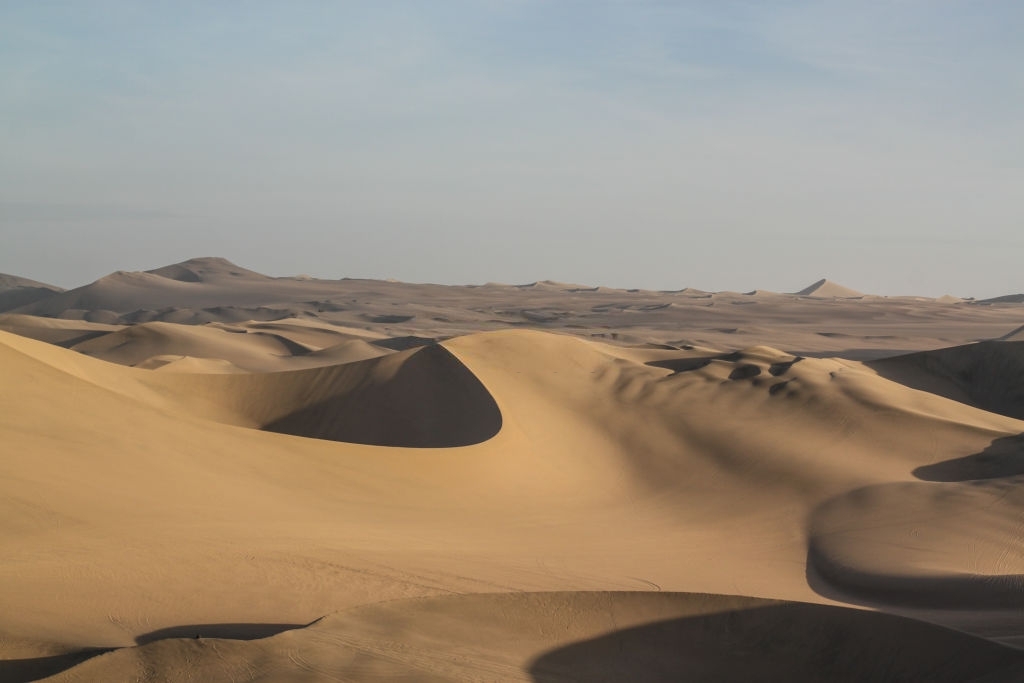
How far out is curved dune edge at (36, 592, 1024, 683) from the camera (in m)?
5.86

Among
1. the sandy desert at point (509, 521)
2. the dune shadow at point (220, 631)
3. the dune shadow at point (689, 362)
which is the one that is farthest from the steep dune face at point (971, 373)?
the dune shadow at point (220, 631)

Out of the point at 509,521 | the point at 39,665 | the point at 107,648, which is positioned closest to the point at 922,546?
the point at 509,521

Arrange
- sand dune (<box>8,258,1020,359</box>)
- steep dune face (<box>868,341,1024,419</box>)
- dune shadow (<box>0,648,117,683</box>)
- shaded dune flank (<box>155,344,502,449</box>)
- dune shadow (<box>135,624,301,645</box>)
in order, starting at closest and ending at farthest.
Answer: dune shadow (<box>0,648,117,683</box>), dune shadow (<box>135,624,301,645</box>), shaded dune flank (<box>155,344,502,449</box>), steep dune face (<box>868,341,1024,419</box>), sand dune (<box>8,258,1020,359</box>)

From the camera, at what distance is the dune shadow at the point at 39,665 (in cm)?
572

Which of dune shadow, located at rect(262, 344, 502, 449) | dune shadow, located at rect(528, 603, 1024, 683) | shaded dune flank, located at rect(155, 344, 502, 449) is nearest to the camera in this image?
dune shadow, located at rect(528, 603, 1024, 683)

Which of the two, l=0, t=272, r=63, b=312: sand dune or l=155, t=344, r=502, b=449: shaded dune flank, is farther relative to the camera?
l=0, t=272, r=63, b=312: sand dune

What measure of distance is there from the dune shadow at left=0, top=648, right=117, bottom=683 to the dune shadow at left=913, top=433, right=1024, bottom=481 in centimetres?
1223

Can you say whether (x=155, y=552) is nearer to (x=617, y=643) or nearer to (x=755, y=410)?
(x=617, y=643)

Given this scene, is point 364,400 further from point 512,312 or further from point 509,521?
point 512,312

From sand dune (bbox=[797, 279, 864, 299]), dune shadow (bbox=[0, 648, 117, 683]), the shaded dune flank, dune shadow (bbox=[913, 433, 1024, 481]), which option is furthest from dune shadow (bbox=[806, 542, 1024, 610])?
sand dune (bbox=[797, 279, 864, 299])

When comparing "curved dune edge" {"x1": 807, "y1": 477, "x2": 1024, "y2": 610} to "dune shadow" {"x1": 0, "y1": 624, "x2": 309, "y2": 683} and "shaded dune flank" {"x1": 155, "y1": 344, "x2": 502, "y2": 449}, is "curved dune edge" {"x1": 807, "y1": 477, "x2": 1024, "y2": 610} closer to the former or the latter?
"dune shadow" {"x1": 0, "y1": 624, "x2": 309, "y2": 683}

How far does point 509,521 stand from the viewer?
11.8 m

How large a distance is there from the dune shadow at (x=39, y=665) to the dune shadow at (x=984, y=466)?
40.1ft

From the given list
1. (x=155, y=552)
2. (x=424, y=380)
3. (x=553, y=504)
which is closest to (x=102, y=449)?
(x=155, y=552)
